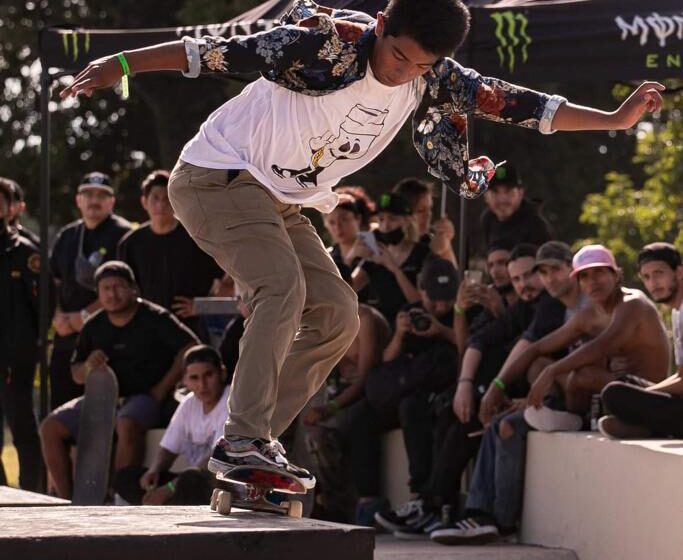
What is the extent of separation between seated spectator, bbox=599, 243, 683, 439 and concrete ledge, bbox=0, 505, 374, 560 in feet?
8.92

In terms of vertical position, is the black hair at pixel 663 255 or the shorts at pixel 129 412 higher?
the black hair at pixel 663 255

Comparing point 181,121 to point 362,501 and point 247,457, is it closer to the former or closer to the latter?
point 362,501

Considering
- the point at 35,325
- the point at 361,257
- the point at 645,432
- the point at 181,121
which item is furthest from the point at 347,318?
the point at 181,121

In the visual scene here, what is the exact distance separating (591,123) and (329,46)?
107cm

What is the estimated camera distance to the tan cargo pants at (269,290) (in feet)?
17.3

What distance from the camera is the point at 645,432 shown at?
7492 mm

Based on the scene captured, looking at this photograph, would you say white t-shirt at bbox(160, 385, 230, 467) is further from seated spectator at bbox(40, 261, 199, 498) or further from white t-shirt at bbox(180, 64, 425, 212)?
white t-shirt at bbox(180, 64, 425, 212)

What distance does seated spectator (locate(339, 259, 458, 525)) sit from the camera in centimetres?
878

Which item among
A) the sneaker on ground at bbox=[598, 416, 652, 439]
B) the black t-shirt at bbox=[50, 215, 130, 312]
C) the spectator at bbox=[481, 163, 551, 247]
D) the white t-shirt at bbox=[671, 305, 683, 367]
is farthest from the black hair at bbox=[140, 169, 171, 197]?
the white t-shirt at bbox=[671, 305, 683, 367]

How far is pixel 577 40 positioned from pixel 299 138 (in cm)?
324

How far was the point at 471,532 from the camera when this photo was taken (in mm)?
7949

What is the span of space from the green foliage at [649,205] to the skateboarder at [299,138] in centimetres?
1109

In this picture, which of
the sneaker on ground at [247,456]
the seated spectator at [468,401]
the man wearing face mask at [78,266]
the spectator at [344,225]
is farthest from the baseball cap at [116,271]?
the sneaker on ground at [247,456]

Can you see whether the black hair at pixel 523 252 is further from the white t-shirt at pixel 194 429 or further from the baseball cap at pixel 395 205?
the white t-shirt at pixel 194 429
